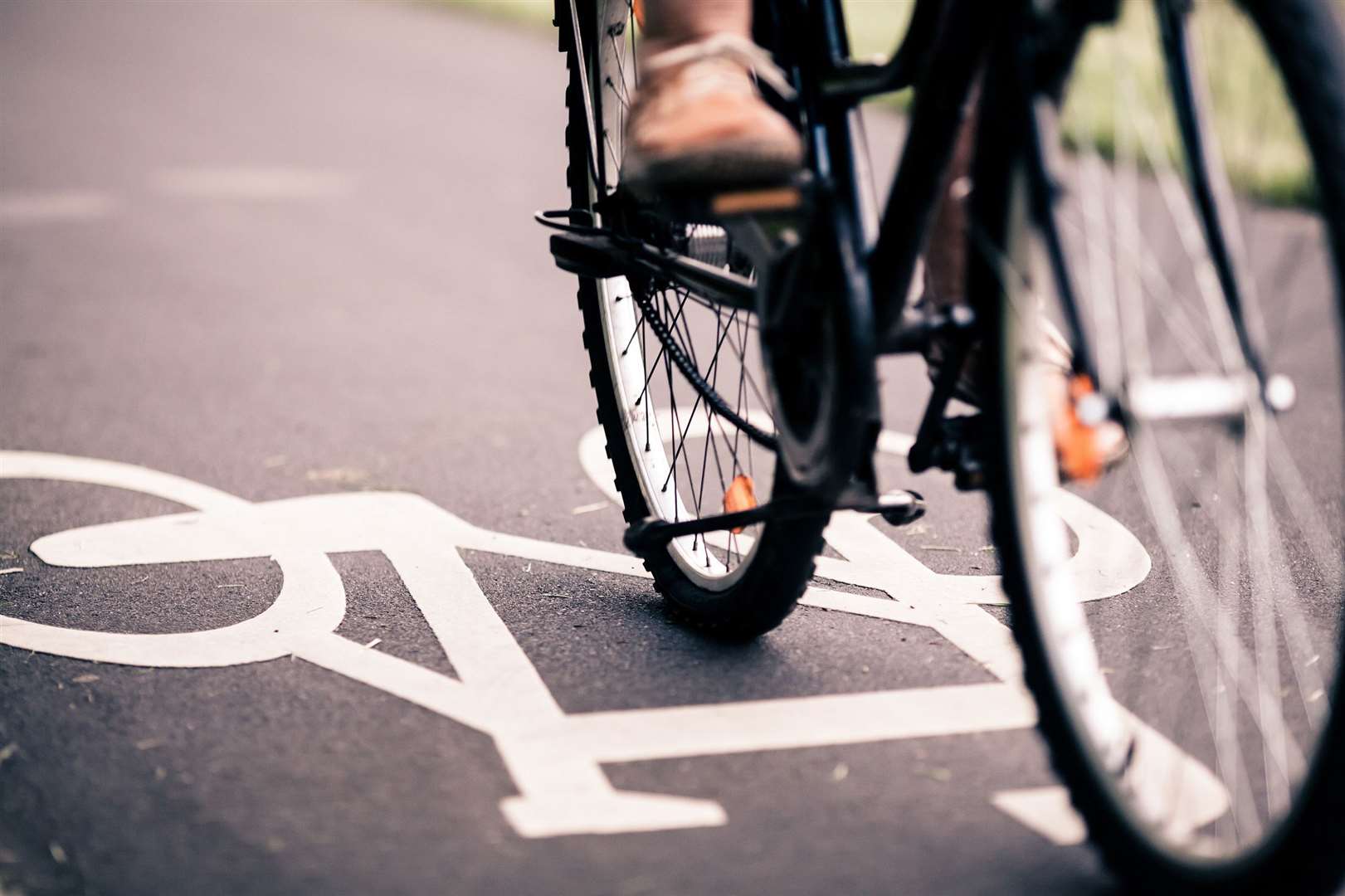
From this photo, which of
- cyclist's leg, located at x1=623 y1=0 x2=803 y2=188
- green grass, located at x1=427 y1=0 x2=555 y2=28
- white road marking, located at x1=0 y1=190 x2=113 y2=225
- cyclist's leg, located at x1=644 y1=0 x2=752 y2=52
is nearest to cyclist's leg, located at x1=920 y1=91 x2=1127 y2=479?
cyclist's leg, located at x1=623 y1=0 x2=803 y2=188

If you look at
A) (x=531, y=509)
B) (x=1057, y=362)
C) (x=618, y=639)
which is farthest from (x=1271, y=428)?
(x=531, y=509)

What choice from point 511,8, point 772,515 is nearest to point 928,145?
point 772,515

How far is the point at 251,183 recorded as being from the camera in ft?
27.1

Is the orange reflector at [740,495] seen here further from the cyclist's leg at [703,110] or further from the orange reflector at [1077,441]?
the orange reflector at [1077,441]

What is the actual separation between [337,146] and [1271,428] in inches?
318

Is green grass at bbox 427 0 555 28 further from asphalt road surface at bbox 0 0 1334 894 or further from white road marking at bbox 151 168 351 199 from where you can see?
asphalt road surface at bbox 0 0 1334 894

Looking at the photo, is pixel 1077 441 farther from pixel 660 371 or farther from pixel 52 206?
pixel 52 206

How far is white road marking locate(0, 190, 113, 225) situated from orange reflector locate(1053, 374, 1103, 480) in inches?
251

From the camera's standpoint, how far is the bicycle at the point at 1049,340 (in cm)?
176

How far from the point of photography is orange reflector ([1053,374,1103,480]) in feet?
6.05

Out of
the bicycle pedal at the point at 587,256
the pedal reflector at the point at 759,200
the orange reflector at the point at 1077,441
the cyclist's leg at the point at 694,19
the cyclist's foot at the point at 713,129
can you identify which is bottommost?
the orange reflector at the point at 1077,441

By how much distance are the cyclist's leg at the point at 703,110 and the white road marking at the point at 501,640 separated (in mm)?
891

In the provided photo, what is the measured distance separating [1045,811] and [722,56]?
3.88ft

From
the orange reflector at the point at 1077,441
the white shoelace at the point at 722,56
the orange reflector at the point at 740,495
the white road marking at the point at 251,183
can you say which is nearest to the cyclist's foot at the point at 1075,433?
the orange reflector at the point at 1077,441
